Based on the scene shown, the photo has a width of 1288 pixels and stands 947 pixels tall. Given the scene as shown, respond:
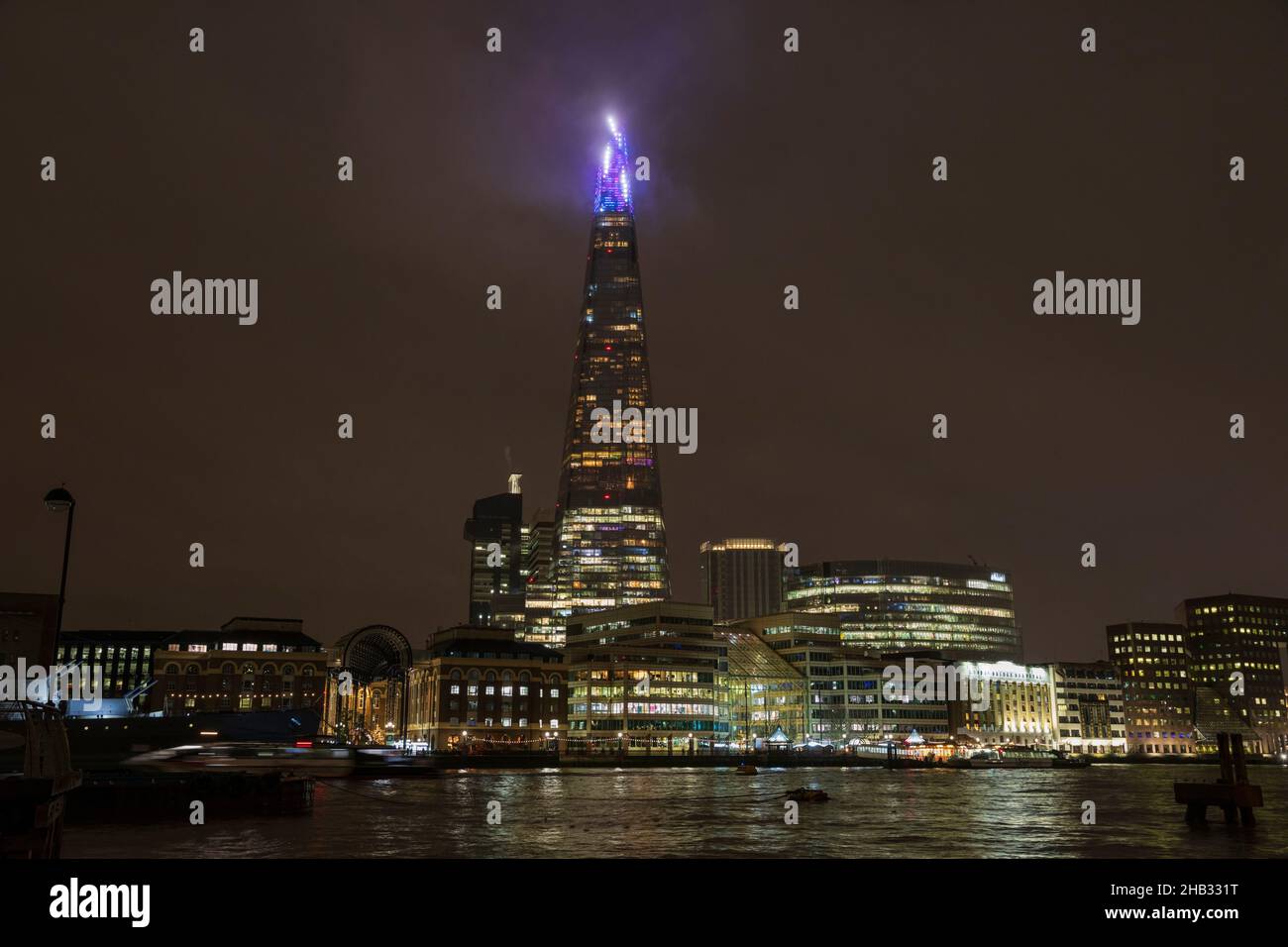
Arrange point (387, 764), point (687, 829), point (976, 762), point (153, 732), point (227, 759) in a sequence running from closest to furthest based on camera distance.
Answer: point (687, 829) → point (227, 759) → point (153, 732) → point (387, 764) → point (976, 762)

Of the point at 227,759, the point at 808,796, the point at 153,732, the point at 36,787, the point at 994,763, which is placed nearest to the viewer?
the point at 36,787

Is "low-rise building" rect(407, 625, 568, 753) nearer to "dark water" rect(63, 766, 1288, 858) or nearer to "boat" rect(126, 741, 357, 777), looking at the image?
"boat" rect(126, 741, 357, 777)

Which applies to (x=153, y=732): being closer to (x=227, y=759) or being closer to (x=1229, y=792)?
(x=227, y=759)

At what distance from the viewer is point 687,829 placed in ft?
175

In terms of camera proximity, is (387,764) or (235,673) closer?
(387,764)

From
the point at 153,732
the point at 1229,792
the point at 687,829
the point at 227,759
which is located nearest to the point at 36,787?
the point at 687,829

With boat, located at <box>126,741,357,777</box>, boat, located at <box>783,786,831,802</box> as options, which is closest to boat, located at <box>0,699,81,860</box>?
boat, located at <box>126,741,357,777</box>

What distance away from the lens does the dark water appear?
140 feet

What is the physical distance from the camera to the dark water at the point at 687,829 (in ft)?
140

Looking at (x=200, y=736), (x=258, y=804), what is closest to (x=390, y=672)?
(x=200, y=736)
